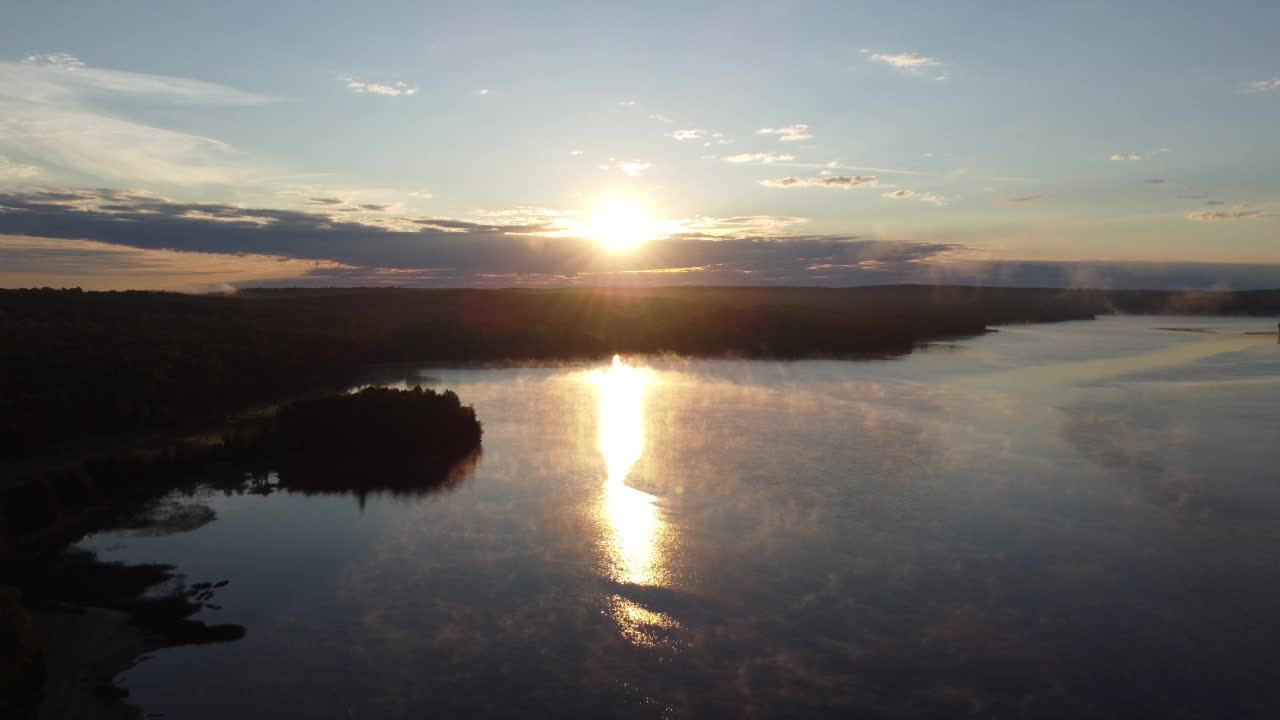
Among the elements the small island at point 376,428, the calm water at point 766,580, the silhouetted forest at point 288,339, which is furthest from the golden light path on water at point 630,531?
the silhouetted forest at point 288,339

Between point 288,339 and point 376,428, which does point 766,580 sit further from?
point 288,339

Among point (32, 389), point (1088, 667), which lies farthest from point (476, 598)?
point (32, 389)

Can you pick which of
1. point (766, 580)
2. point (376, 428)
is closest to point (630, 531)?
point (766, 580)

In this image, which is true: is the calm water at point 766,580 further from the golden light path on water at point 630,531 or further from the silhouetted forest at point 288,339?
the silhouetted forest at point 288,339

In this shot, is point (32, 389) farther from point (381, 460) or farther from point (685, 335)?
point (685, 335)

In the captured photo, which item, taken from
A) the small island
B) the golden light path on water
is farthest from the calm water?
the small island

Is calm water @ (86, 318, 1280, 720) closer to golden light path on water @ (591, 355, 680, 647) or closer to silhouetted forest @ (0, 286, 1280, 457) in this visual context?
golden light path on water @ (591, 355, 680, 647)
